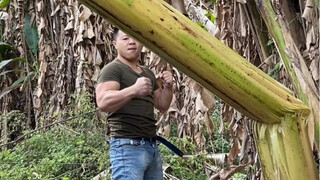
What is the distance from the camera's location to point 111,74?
83.6 inches

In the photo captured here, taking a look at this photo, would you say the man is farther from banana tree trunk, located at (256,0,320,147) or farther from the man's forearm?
banana tree trunk, located at (256,0,320,147)

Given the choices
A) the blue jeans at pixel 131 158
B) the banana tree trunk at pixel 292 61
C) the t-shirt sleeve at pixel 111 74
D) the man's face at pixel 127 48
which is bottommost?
the blue jeans at pixel 131 158

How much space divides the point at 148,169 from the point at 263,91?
144 cm

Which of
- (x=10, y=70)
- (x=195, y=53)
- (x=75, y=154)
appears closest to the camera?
(x=195, y=53)

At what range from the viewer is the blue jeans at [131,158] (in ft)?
6.89

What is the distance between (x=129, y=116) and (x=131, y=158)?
7.8 inches

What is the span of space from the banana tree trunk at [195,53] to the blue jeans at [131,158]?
1.26 m

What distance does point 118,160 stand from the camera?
2.14 meters

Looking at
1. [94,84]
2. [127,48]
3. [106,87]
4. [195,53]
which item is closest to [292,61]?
[195,53]

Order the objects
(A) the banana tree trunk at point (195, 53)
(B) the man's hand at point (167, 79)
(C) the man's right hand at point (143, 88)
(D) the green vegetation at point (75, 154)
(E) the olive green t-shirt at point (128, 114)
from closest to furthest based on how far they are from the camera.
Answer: (A) the banana tree trunk at point (195, 53) < (C) the man's right hand at point (143, 88) < (E) the olive green t-shirt at point (128, 114) < (B) the man's hand at point (167, 79) < (D) the green vegetation at point (75, 154)

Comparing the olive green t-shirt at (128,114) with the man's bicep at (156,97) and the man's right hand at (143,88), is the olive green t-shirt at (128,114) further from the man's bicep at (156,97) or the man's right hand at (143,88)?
the man's right hand at (143,88)

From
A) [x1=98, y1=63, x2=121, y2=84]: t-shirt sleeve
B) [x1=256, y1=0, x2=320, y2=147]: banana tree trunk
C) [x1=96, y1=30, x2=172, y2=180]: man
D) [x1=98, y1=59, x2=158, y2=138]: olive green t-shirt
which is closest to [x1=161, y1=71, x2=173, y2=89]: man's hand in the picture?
[x1=96, y1=30, x2=172, y2=180]: man

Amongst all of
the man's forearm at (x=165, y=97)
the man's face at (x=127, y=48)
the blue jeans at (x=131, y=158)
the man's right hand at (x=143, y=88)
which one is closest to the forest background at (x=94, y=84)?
the man's forearm at (x=165, y=97)

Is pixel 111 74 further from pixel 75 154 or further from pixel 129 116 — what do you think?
pixel 75 154
